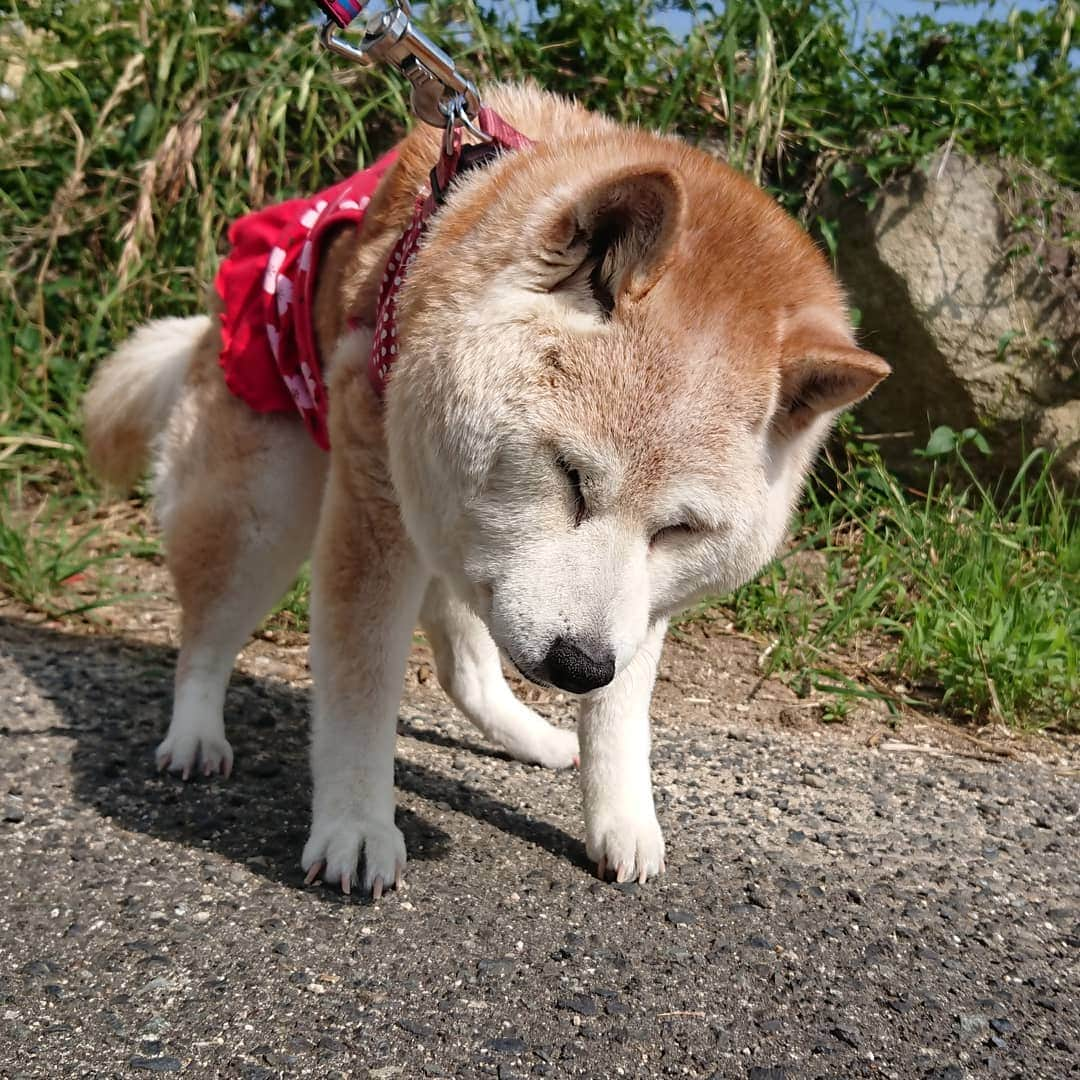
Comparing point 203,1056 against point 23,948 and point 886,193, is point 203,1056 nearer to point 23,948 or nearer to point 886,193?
point 23,948

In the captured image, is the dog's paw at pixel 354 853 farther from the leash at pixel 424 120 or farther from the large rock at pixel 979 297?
the large rock at pixel 979 297

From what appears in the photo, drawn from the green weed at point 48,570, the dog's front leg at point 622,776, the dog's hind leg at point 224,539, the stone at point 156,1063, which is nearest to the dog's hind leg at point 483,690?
the dog's hind leg at point 224,539

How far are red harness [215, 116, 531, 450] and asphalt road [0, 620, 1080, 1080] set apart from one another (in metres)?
0.97

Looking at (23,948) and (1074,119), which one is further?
(1074,119)

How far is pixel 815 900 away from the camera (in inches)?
97.9

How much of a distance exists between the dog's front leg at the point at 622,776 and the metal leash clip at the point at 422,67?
1179 millimetres

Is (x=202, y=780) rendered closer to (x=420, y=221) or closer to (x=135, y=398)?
(x=135, y=398)

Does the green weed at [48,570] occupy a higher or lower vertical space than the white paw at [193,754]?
lower

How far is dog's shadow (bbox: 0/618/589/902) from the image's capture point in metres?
2.62

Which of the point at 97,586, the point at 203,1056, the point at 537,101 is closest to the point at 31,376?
the point at 97,586

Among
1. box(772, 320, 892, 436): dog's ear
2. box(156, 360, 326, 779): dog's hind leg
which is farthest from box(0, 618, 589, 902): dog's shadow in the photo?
box(772, 320, 892, 436): dog's ear

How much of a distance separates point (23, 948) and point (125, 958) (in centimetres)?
18

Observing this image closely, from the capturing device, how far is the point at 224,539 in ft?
9.58

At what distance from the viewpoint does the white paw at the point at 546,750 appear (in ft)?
10.7
